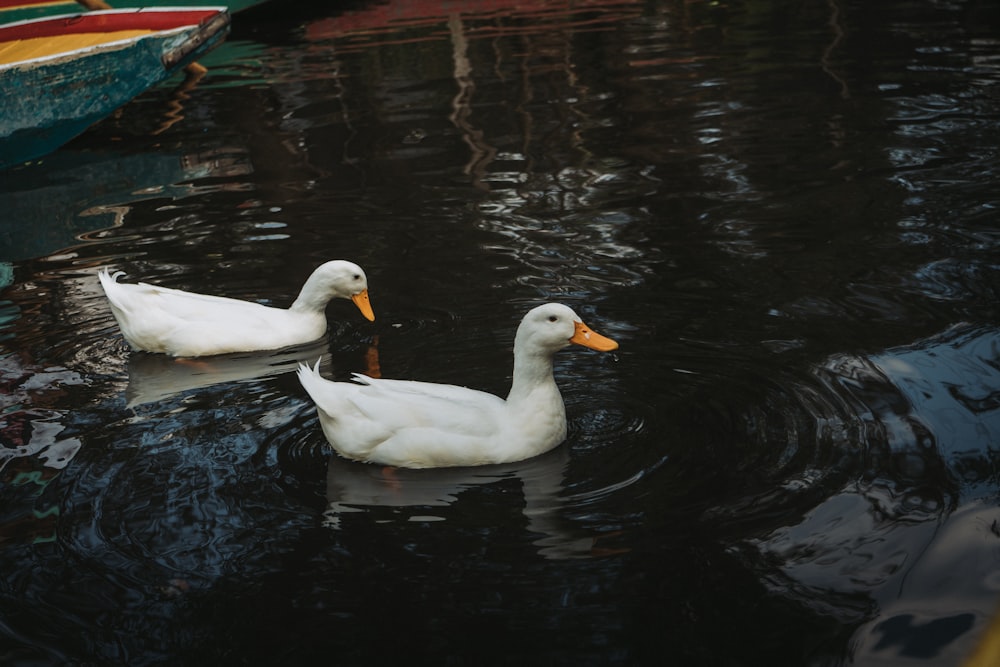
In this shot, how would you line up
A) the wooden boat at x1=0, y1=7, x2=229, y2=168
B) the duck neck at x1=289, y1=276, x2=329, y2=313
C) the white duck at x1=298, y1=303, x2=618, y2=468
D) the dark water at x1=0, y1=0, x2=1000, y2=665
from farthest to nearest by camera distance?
the wooden boat at x1=0, y1=7, x2=229, y2=168 → the duck neck at x1=289, y1=276, x2=329, y2=313 → the white duck at x1=298, y1=303, x2=618, y2=468 → the dark water at x1=0, y1=0, x2=1000, y2=665

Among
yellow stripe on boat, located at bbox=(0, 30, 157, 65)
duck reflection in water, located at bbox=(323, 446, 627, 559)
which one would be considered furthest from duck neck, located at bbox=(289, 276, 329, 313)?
yellow stripe on boat, located at bbox=(0, 30, 157, 65)

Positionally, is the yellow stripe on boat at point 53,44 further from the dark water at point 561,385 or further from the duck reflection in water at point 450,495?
the duck reflection in water at point 450,495

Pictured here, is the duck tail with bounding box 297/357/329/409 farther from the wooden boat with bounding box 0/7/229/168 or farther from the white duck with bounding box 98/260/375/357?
the wooden boat with bounding box 0/7/229/168

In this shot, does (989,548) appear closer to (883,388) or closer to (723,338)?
(883,388)

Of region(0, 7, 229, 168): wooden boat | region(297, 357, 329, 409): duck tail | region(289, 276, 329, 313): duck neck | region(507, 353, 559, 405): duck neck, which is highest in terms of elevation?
region(0, 7, 229, 168): wooden boat

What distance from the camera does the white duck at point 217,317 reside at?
648cm

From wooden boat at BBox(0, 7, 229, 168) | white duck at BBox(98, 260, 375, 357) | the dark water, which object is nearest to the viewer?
the dark water

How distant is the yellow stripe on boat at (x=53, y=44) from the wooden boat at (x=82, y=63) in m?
0.01

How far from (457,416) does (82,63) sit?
858 centimetres

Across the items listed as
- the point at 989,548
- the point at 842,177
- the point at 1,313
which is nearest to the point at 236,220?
the point at 1,313

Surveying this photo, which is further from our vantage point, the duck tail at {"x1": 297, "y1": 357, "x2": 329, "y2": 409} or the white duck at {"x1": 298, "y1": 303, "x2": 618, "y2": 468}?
the duck tail at {"x1": 297, "y1": 357, "x2": 329, "y2": 409}

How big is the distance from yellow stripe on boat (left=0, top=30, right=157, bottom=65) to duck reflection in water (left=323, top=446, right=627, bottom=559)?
32.1ft

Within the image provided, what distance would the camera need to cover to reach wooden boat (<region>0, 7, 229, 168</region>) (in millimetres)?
11352

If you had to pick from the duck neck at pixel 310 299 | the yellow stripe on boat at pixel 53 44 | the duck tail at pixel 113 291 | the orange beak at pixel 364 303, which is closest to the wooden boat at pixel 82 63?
the yellow stripe on boat at pixel 53 44
